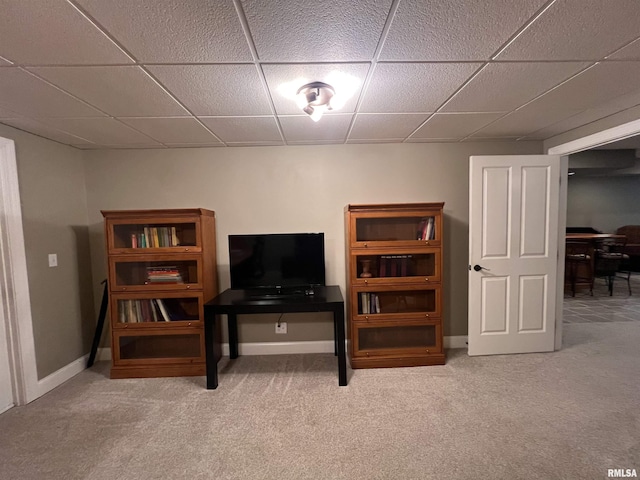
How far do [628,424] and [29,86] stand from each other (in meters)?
4.35

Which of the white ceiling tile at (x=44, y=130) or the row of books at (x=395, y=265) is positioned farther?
the row of books at (x=395, y=265)

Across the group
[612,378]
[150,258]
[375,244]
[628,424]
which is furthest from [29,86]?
[612,378]

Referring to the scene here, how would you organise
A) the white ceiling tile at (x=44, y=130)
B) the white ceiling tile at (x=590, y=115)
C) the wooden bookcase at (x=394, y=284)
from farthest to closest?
the wooden bookcase at (x=394, y=284) < the white ceiling tile at (x=44, y=130) < the white ceiling tile at (x=590, y=115)

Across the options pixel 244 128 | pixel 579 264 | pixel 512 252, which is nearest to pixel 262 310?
pixel 244 128

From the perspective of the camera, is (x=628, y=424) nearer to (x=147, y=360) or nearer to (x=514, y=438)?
(x=514, y=438)

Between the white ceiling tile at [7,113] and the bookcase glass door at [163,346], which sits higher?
the white ceiling tile at [7,113]

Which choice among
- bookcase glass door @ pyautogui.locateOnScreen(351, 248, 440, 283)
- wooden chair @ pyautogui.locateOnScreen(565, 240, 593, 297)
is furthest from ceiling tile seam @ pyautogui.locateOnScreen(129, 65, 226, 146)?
wooden chair @ pyautogui.locateOnScreen(565, 240, 593, 297)

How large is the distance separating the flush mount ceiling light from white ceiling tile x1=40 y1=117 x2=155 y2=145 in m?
1.54

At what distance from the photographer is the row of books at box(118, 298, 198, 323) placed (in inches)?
101

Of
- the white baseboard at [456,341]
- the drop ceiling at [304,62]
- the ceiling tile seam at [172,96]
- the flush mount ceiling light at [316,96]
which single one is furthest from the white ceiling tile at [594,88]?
the ceiling tile seam at [172,96]

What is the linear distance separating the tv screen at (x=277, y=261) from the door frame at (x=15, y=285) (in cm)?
163

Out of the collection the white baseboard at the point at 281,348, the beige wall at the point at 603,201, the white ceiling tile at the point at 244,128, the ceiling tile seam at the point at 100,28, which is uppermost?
the white ceiling tile at the point at 244,128

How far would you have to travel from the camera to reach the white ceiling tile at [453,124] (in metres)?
2.25

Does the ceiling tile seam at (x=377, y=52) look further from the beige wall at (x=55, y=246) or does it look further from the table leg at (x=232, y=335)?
the beige wall at (x=55, y=246)
